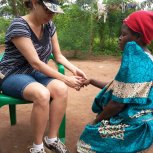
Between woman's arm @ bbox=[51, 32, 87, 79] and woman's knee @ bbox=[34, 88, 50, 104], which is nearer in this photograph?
woman's knee @ bbox=[34, 88, 50, 104]

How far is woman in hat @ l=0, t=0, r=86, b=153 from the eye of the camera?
107 inches

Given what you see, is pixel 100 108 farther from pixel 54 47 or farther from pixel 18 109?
pixel 18 109

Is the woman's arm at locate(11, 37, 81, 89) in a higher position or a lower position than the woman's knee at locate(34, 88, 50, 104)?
higher

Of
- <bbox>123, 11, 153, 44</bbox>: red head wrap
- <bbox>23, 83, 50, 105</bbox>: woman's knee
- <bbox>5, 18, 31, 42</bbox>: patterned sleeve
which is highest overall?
<bbox>123, 11, 153, 44</bbox>: red head wrap

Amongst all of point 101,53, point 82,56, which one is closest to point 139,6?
point 101,53

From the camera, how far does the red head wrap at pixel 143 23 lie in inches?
89.0

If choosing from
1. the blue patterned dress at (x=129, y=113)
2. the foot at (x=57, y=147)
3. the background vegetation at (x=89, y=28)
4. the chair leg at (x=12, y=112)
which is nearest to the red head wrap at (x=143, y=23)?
the blue patterned dress at (x=129, y=113)

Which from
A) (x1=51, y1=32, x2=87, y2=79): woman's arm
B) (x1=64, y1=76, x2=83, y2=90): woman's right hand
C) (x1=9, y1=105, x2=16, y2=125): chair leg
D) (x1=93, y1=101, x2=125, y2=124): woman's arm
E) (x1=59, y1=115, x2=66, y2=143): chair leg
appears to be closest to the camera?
(x1=93, y1=101, x2=125, y2=124): woman's arm

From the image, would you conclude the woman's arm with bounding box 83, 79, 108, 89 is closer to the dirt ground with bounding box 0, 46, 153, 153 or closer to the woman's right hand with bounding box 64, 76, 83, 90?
the woman's right hand with bounding box 64, 76, 83, 90

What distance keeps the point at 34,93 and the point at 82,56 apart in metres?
6.55

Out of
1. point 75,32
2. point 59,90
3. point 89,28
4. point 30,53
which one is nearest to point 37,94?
point 59,90

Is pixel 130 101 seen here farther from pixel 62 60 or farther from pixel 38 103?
pixel 62 60

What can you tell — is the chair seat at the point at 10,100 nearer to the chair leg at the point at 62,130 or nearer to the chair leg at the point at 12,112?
the chair leg at the point at 62,130

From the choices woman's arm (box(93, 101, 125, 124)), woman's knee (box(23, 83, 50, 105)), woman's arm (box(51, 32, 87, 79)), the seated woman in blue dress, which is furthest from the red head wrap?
woman's arm (box(51, 32, 87, 79))
